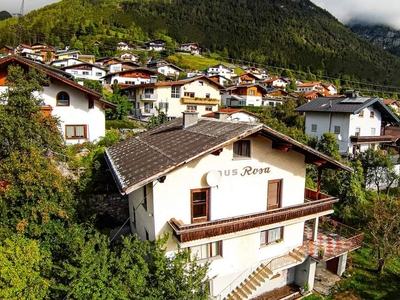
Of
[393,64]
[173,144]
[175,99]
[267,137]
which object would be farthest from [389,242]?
[393,64]

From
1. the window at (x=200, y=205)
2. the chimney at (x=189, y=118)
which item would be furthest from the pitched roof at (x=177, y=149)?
the window at (x=200, y=205)

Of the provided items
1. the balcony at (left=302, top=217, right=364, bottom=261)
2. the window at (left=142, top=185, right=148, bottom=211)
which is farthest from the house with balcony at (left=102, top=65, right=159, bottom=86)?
the window at (left=142, top=185, right=148, bottom=211)

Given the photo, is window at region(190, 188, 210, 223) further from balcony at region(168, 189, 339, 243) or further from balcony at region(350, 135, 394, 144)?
balcony at region(350, 135, 394, 144)

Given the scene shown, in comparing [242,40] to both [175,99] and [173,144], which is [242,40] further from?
[173,144]

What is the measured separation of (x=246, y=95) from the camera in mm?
71250

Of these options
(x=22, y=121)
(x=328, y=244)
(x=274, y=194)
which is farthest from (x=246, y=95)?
(x=22, y=121)

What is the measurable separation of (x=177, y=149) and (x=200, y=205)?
8.42 feet

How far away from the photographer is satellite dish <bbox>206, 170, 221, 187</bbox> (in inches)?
516

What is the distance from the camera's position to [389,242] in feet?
63.8

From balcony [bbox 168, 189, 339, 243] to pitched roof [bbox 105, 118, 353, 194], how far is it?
7.16 feet

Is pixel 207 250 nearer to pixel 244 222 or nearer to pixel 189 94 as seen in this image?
pixel 244 222

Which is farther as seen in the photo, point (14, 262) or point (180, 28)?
point (180, 28)

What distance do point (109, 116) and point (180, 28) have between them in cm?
13962

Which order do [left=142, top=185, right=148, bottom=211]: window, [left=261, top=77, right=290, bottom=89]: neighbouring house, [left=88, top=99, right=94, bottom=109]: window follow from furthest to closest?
1. [left=261, top=77, right=290, bottom=89]: neighbouring house
2. [left=88, top=99, right=94, bottom=109]: window
3. [left=142, top=185, right=148, bottom=211]: window
